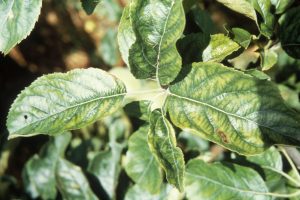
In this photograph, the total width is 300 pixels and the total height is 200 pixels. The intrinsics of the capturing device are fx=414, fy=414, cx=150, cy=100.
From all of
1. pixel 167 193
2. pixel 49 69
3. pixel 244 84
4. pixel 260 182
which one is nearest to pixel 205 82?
pixel 244 84

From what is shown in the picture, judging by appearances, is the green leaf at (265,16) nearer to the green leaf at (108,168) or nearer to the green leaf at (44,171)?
the green leaf at (108,168)

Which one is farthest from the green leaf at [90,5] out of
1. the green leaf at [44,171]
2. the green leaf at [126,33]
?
the green leaf at [44,171]

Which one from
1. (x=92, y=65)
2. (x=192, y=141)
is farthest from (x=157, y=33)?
(x=92, y=65)

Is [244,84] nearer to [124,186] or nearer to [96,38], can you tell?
[124,186]

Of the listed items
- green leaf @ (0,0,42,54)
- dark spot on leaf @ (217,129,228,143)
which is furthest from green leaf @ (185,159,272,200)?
green leaf @ (0,0,42,54)

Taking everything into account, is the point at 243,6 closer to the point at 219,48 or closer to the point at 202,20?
the point at 219,48

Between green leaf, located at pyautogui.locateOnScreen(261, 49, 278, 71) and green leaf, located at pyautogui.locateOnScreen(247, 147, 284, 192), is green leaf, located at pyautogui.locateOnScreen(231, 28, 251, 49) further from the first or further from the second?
green leaf, located at pyautogui.locateOnScreen(247, 147, 284, 192)
